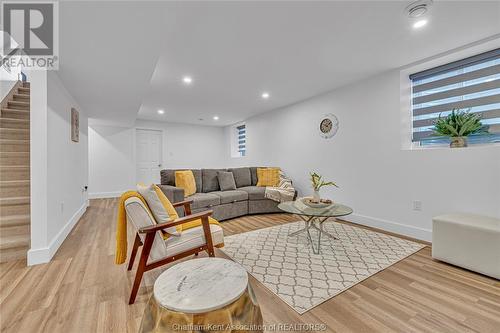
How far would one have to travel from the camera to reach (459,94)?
2.70 m

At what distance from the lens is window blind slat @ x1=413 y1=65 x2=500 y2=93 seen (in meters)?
2.48

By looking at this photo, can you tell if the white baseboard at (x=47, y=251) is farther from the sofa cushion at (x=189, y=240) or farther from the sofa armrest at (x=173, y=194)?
the sofa cushion at (x=189, y=240)

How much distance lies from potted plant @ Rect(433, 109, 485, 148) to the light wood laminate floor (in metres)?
1.45

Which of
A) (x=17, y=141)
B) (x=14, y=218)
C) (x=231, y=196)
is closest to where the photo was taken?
(x=14, y=218)

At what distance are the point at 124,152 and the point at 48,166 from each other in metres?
4.10

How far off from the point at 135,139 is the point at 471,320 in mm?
7171

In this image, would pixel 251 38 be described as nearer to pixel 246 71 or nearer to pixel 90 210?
pixel 246 71

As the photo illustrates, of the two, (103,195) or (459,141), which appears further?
(103,195)

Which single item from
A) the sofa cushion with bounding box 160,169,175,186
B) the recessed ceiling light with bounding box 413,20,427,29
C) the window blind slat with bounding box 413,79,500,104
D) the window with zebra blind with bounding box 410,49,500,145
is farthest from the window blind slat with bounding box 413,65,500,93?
the sofa cushion with bounding box 160,169,175,186

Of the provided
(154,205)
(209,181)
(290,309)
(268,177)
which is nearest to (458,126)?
(290,309)

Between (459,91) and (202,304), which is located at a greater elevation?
(459,91)

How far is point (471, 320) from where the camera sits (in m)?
1.43

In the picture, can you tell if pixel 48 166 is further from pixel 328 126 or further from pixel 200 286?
pixel 328 126

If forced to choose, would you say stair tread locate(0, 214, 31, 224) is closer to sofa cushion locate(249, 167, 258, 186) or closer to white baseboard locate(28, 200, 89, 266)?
white baseboard locate(28, 200, 89, 266)
